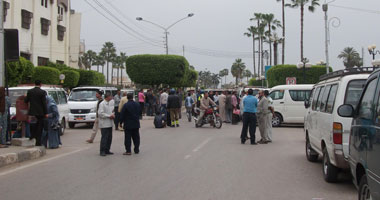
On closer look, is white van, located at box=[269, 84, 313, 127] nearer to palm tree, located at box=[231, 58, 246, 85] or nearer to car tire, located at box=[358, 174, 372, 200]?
car tire, located at box=[358, 174, 372, 200]

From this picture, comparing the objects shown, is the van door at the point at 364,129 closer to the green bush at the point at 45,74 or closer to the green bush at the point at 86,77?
the green bush at the point at 45,74

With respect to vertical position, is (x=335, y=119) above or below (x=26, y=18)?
below

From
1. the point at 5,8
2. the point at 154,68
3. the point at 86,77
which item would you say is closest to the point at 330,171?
the point at 5,8

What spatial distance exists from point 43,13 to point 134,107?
34254 millimetres

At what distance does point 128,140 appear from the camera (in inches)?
450

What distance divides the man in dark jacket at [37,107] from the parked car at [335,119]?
746 centimetres

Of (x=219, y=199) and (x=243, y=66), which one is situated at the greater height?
(x=243, y=66)

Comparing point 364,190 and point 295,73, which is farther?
point 295,73

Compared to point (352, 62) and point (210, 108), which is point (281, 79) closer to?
point (210, 108)

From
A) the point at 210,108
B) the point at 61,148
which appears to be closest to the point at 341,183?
the point at 61,148

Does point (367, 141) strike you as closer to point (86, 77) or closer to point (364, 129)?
point (364, 129)

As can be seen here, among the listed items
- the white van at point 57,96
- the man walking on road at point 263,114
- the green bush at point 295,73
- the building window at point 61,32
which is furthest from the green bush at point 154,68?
the man walking on road at point 263,114

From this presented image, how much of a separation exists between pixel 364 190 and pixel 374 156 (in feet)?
2.25

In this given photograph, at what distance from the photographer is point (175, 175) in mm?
8406
